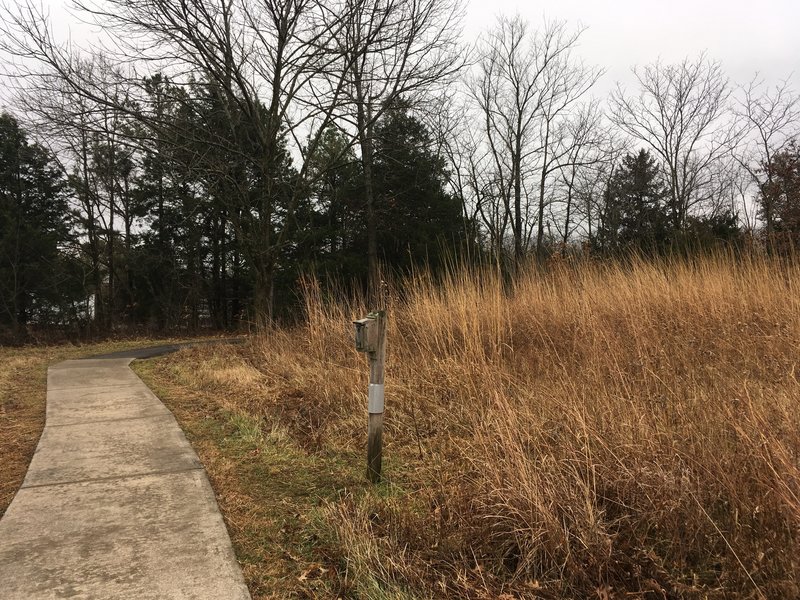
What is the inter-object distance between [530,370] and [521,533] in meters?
2.34

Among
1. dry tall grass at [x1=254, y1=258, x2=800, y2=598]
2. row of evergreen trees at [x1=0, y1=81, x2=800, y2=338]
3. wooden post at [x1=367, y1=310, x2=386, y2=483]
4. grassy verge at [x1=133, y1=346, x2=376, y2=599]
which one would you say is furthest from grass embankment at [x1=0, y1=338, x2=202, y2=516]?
row of evergreen trees at [x1=0, y1=81, x2=800, y2=338]

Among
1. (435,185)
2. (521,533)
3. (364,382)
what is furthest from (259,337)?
(435,185)

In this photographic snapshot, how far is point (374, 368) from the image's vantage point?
11.1ft

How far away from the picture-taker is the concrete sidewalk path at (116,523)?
2371 millimetres

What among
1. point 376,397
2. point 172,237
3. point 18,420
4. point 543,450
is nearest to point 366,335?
point 376,397

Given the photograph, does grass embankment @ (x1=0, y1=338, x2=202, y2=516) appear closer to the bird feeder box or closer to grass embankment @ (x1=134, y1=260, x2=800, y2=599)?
grass embankment @ (x1=134, y1=260, x2=800, y2=599)

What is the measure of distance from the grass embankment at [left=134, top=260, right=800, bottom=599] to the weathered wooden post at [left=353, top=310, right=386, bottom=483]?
248mm

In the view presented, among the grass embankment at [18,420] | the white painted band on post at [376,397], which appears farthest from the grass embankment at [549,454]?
the grass embankment at [18,420]

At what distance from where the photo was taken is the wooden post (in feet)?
11.1

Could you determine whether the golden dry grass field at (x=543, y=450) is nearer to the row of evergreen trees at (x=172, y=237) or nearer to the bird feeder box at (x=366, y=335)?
the bird feeder box at (x=366, y=335)

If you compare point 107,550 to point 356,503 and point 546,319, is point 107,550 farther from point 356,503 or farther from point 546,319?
point 546,319

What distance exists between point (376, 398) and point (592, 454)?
1.38 metres

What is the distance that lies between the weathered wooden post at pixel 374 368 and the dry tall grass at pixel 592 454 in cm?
28

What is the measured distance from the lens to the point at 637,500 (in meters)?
2.36
